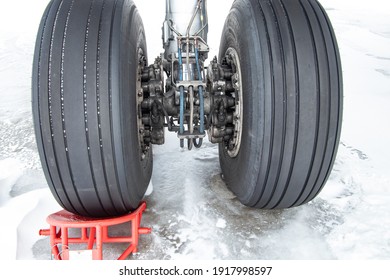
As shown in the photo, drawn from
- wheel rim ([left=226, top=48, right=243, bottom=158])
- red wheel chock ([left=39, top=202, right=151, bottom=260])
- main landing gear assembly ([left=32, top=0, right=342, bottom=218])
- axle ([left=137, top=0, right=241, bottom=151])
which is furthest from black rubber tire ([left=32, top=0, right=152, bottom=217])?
wheel rim ([left=226, top=48, right=243, bottom=158])

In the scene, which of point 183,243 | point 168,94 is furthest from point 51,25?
point 183,243

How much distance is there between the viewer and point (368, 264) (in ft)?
6.45

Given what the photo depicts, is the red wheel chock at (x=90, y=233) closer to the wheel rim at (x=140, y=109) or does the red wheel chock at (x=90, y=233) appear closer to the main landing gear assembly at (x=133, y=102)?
the main landing gear assembly at (x=133, y=102)

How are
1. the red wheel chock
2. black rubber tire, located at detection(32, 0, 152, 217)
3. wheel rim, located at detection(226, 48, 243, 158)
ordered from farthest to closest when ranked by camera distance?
wheel rim, located at detection(226, 48, 243, 158) → the red wheel chock → black rubber tire, located at detection(32, 0, 152, 217)

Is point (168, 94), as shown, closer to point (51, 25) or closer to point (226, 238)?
point (51, 25)

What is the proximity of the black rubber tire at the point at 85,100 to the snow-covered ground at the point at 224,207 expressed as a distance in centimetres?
57

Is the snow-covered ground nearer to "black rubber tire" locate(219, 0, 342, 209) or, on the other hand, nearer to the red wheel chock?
the red wheel chock

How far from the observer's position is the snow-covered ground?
212cm

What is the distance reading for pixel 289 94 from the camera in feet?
5.63

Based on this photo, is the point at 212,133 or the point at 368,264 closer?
the point at 368,264

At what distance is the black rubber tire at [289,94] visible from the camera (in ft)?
5.65

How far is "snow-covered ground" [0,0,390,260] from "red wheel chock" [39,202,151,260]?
118mm

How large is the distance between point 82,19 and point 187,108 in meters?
0.73

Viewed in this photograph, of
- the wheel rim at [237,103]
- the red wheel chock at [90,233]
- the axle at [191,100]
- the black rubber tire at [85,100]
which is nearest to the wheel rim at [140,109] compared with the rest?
the axle at [191,100]
